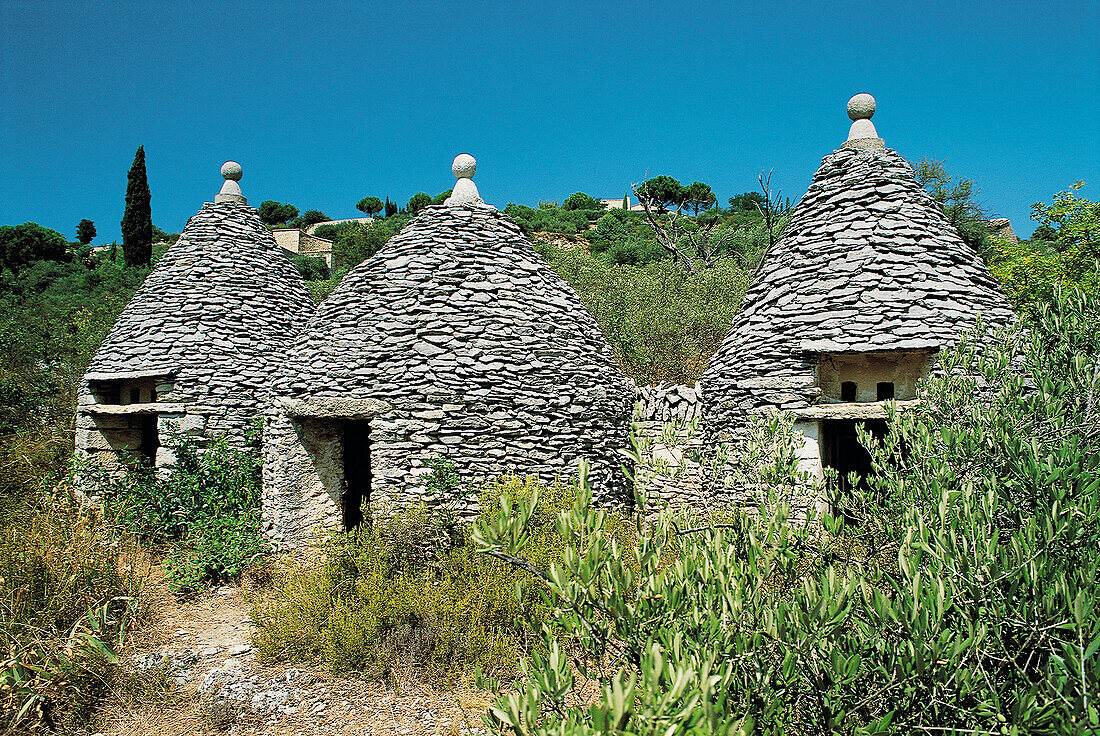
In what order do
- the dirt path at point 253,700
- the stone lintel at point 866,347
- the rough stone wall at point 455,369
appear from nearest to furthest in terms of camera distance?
the dirt path at point 253,700 → the stone lintel at point 866,347 → the rough stone wall at point 455,369

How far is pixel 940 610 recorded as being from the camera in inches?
70.6

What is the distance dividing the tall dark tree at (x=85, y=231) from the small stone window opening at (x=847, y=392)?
51773mm

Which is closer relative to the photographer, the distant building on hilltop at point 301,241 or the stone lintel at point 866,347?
the stone lintel at point 866,347

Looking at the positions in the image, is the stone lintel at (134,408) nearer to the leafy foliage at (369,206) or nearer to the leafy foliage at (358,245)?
the leafy foliage at (358,245)

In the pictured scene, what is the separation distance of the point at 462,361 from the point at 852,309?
143 inches

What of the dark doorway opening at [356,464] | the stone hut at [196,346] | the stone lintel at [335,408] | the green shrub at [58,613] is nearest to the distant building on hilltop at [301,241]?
the stone hut at [196,346]

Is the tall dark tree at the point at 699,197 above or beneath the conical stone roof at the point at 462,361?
above

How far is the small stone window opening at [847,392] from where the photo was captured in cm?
579

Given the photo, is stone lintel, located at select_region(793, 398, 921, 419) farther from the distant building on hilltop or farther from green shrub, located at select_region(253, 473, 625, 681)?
the distant building on hilltop

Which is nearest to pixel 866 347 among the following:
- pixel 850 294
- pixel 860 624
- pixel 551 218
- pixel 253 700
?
pixel 850 294

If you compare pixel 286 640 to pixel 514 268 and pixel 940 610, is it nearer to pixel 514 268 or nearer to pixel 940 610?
pixel 514 268

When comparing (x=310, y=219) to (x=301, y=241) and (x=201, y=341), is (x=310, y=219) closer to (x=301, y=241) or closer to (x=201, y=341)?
(x=301, y=241)

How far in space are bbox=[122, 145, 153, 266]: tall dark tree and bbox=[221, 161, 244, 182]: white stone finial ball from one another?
19812 mm

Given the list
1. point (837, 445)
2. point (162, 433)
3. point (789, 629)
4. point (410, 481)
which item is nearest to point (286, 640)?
point (410, 481)
